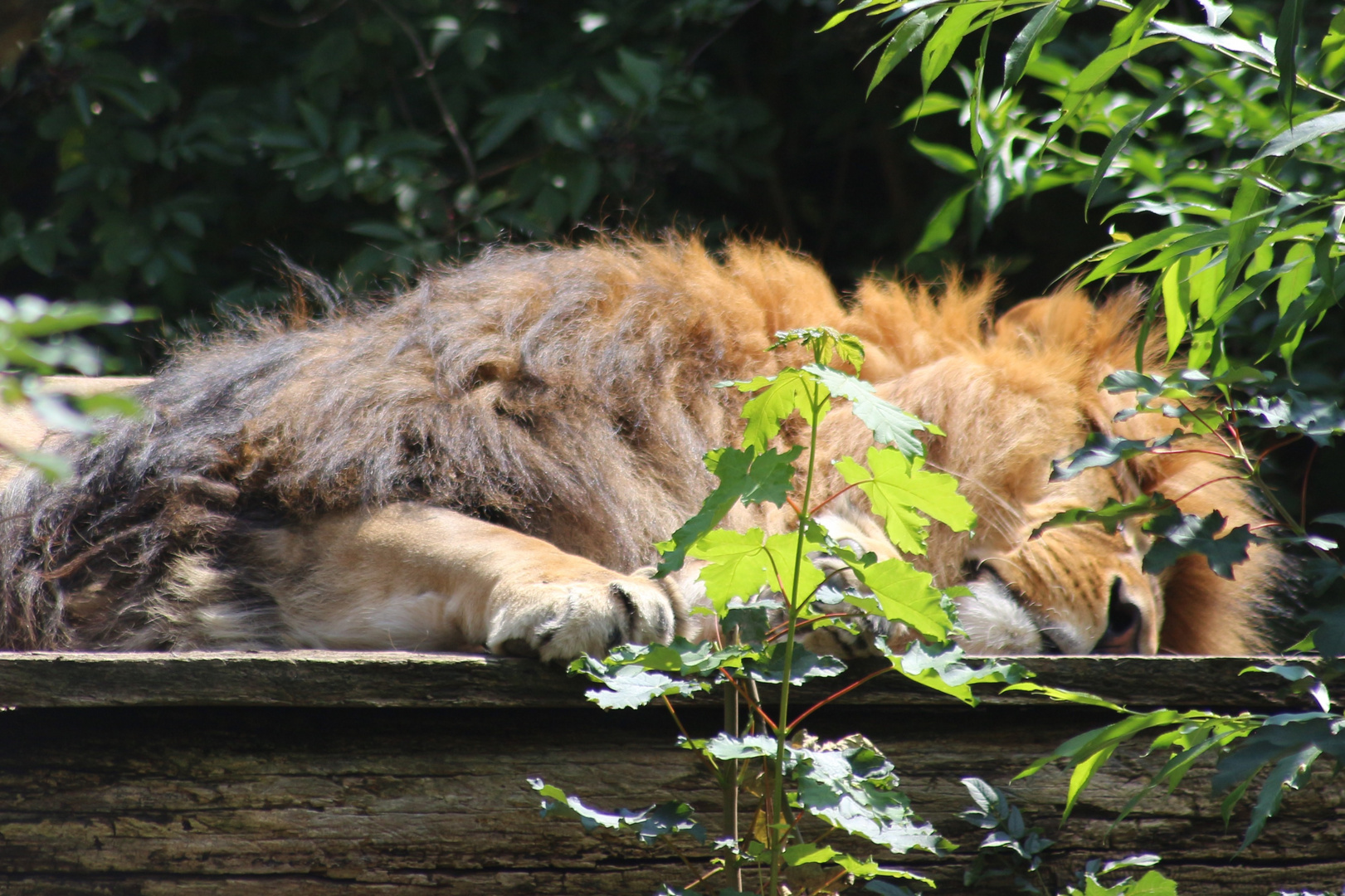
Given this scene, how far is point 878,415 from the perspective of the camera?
1.24 m

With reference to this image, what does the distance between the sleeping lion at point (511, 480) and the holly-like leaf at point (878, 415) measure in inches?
23.9

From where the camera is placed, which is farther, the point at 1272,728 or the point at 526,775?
the point at 526,775

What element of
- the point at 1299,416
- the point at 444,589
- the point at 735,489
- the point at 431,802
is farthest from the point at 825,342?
the point at 444,589

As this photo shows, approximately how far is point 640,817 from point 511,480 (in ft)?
3.13

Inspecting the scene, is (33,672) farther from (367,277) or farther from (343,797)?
(367,277)

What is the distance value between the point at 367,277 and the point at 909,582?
9.83 ft

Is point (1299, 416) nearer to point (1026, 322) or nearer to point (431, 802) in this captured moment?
point (1026, 322)

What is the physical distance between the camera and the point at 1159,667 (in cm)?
160

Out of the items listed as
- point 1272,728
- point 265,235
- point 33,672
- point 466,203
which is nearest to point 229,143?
point 265,235

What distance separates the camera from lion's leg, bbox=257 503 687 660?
1641 millimetres

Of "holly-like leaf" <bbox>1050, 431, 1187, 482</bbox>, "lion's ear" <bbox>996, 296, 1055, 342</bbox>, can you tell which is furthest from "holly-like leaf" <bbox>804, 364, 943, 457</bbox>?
"lion's ear" <bbox>996, 296, 1055, 342</bbox>

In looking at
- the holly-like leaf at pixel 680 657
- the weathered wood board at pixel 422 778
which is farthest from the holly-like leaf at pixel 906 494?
the weathered wood board at pixel 422 778

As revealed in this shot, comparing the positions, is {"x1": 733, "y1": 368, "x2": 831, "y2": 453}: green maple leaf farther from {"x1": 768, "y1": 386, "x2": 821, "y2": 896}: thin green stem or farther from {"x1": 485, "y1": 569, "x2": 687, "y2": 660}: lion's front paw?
{"x1": 485, "y1": 569, "x2": 687, "y2": 660}: lion's front paw

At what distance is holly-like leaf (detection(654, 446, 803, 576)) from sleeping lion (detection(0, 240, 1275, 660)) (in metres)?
0.52
